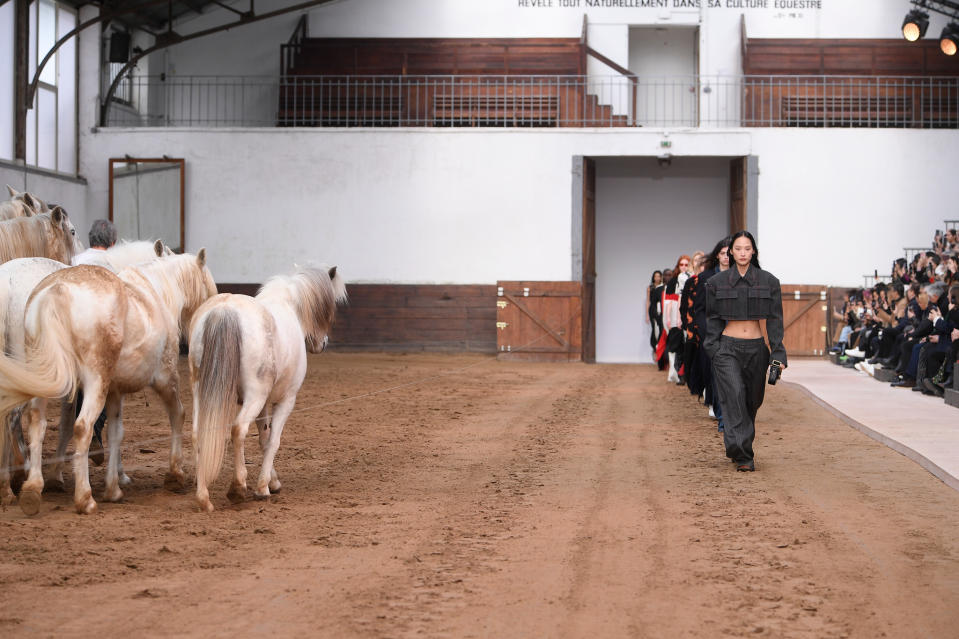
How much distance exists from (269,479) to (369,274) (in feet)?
51.8

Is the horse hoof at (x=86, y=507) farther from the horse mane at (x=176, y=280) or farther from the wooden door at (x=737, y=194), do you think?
the wooden door at (x=737, y=194)

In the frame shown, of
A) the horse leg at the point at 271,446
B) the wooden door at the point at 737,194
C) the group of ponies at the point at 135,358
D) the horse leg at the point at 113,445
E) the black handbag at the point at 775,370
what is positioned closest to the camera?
the group of ponies at the point at 135,358

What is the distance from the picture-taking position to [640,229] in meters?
24.8

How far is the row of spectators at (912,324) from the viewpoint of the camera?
13.6m

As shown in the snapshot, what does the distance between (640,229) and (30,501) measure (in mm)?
19925

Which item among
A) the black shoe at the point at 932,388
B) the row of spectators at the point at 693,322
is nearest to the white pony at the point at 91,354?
the row of spectators at the point at 693,322

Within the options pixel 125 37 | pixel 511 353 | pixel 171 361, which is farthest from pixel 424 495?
pixel 125 37

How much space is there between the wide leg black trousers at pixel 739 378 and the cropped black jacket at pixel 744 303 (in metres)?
0.10

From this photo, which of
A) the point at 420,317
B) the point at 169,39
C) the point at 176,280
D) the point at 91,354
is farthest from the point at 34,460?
the point at 169,39

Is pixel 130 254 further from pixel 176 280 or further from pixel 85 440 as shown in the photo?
pixel 85 440

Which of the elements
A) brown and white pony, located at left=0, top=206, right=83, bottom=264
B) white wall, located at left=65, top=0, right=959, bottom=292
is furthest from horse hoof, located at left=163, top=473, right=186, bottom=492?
white wall, located at left=65, top=0, right=959, bottom=292

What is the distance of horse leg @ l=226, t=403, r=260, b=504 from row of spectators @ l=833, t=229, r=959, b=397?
31.0 ft

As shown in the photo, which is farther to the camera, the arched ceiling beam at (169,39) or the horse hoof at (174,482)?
the arched ceiling beam at (169,39)

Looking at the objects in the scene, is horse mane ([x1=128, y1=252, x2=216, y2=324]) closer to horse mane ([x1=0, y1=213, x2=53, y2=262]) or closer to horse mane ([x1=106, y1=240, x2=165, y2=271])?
horse mane ([x1=106, y1=240, x2=165, y2=271])
